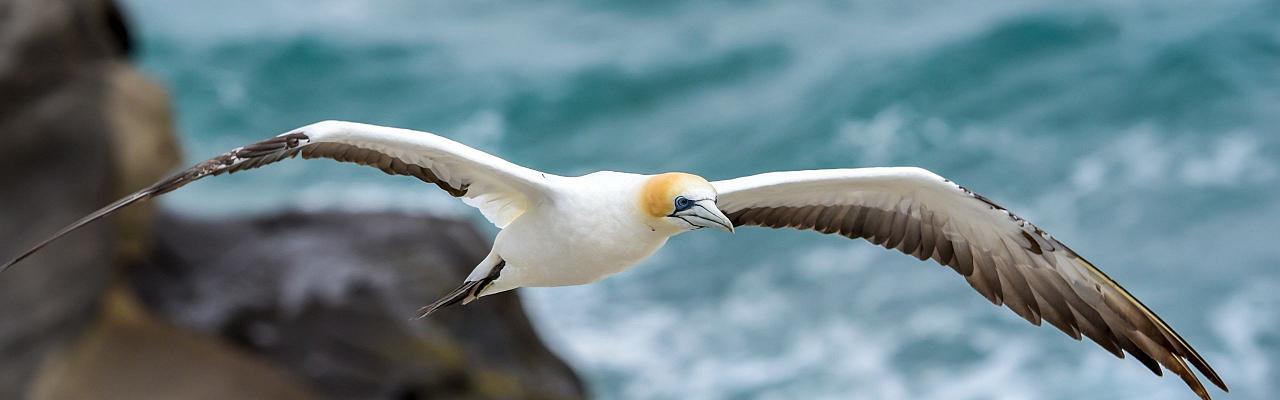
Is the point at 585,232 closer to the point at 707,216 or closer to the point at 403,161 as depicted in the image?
the point at 707,216

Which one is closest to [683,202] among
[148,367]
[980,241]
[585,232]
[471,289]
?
[585,232]

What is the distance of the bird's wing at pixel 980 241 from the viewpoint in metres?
7.46

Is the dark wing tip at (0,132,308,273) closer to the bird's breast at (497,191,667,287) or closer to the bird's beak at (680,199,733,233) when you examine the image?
the bird's breast at (497,191,667,287)

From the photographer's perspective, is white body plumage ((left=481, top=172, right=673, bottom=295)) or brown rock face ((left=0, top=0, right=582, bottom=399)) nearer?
white body plumage ((left=481, top=172, right=673, bottom=295))

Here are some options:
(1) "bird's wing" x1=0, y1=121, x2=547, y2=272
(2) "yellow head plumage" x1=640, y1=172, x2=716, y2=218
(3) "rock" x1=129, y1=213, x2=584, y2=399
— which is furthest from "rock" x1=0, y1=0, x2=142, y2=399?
(2) "yellow head plumage" x1=640, y1=172, x2=716, y2=218

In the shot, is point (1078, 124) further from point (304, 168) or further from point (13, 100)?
point (13, 100)

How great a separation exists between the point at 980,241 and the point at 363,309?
6.29m

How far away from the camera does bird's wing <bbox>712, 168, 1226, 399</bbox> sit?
7461 mm

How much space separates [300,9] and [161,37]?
2582mm

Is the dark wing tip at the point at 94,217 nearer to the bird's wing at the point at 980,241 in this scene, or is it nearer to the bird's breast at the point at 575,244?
the bird's breast at the point at 575,244

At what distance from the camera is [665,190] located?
641 cm

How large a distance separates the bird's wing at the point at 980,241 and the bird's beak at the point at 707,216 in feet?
2.77

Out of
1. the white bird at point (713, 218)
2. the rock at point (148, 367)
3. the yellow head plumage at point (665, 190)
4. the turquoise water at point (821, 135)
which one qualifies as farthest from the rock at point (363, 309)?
the yellow head plumage at point (665, 190)

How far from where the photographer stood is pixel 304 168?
2339 cm
